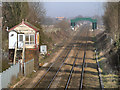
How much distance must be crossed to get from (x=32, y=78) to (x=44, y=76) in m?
1.10

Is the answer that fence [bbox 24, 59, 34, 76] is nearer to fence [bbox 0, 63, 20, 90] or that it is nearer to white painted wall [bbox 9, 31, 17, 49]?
fence [bbox 0, 63, 20, 90]

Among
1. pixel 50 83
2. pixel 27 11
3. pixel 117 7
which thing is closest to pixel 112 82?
pixel 50 83

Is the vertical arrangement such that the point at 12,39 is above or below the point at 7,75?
above

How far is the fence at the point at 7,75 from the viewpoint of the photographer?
43.4 feet

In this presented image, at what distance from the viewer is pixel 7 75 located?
14.3 meters

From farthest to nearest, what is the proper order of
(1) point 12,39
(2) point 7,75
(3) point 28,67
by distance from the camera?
1. (1) point 12,39
2. (3) point 28,67
3. (2) point 7,75

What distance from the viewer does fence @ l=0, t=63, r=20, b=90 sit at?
13242 mm

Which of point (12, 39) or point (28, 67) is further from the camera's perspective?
point (12, 39)

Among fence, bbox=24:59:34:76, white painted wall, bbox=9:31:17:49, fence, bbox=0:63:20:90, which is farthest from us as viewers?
white painted wall, bbox=9:31:17:49

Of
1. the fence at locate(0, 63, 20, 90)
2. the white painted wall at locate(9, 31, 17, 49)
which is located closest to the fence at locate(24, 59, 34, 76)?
the fence at locate(0, 63, 20, 90)

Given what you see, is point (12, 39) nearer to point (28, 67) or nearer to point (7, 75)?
point (28, 67)

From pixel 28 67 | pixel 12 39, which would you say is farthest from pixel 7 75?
pixel 12 39

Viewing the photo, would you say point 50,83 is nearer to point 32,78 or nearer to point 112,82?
point 32,78

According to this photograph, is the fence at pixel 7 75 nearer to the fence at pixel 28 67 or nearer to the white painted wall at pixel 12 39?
the fence at pixel 28 67
